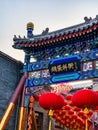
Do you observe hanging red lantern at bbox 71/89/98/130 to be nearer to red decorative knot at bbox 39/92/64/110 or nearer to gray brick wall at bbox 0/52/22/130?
red decorative knot at bbox 39/92/64/110

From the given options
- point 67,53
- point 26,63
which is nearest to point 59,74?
point 67,53

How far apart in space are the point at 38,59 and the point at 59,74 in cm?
153

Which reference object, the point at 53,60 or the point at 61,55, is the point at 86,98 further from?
the point at 61,55

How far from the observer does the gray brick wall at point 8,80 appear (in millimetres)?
11664

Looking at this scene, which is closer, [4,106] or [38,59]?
[4,106]

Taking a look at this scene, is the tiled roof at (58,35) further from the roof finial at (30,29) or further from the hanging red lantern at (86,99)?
the hanging red lantern at (86,99)

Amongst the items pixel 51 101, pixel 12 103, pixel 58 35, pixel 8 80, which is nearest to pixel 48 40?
pixel 58 35

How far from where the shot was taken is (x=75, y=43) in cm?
1177

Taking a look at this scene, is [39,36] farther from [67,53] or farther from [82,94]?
[82,94]

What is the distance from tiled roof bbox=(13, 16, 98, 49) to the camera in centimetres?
1115

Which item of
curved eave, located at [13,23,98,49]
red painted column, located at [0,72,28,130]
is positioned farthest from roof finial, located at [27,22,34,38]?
red painted column, located at [0,72,28,130]

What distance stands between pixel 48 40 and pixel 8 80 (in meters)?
2.44

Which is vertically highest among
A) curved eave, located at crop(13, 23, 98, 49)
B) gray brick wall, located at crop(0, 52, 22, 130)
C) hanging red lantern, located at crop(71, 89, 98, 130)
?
curved eave, located at crop(13, 23, 98, 49)

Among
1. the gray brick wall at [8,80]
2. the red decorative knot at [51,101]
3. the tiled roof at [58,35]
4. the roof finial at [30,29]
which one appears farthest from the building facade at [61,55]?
the red decorative knot at [51,101]
